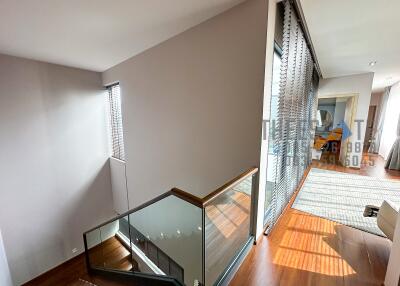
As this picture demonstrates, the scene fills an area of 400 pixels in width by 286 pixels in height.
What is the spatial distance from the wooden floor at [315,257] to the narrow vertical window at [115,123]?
334 cm

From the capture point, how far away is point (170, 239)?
83.0 inches

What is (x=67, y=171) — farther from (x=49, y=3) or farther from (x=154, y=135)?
(x=49, y=3)

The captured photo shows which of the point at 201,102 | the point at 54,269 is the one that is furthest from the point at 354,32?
the point at 54,269

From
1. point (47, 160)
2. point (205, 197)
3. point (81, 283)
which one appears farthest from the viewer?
point (47, 160)

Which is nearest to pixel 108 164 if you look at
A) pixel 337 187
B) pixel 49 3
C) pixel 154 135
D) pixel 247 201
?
pixel 154 135

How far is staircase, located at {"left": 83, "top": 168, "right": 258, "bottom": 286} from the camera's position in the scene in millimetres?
1327

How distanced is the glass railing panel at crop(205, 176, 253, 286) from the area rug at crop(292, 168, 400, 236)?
1.37m

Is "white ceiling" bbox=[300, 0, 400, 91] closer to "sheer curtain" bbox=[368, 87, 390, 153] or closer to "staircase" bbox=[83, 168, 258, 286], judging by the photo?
"staircase" bbox=[83, 168, 258, 286]

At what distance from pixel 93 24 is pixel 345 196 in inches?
174

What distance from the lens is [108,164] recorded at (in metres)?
4.23

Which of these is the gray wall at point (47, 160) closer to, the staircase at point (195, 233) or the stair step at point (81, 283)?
the stair step at point (81, 283)

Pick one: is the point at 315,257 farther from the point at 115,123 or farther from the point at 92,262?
the point at 115,123

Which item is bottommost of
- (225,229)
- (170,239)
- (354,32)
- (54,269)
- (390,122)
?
(54,269)

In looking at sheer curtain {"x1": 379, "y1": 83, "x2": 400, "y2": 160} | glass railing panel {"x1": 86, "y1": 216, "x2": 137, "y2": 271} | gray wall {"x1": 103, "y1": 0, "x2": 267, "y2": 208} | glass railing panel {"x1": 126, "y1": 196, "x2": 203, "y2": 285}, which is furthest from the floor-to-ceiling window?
sheer curtain {"x1": 379, "y1": 83, "x2": 400, "y2": 160}
